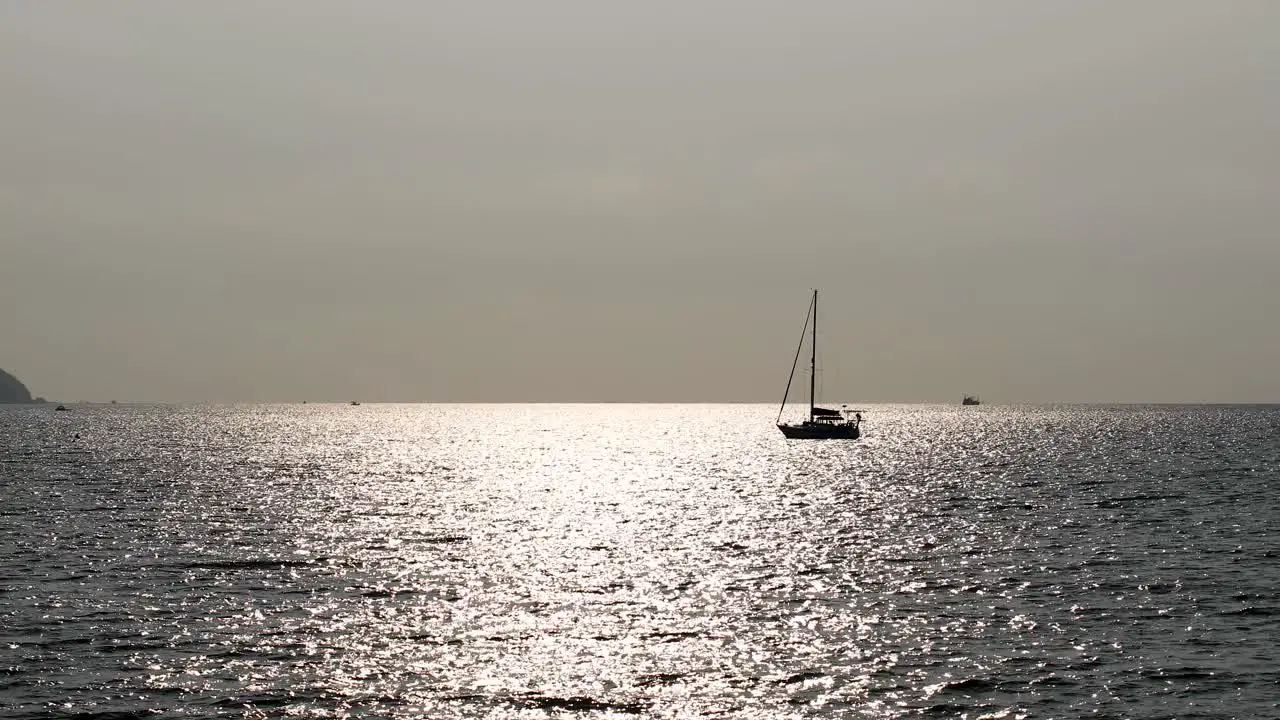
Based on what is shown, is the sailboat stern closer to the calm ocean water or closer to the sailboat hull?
the sailboat hull

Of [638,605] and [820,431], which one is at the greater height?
[820,431]

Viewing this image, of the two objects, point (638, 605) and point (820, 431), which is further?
point (820, 431)

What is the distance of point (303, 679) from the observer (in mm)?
34312

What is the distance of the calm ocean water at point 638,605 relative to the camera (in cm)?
3278

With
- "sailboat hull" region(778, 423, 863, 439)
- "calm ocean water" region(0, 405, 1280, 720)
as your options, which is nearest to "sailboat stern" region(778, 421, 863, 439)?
"sailboat hull" region(778, 423, 863, 439)

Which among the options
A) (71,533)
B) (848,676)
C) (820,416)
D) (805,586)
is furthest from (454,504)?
(820,416)

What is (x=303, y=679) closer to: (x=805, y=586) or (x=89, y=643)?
(x=89, y=643)

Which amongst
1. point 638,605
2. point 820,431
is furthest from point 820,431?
point 638,605

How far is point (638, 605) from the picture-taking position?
153ft

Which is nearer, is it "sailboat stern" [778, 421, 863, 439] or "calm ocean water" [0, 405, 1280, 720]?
"calm ocean water" [0, 405, 1280, 720]

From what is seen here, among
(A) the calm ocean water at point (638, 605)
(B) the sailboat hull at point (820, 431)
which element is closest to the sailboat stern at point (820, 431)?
(B) the sailboat hull at point (820, 431)

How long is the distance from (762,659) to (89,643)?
2309cm

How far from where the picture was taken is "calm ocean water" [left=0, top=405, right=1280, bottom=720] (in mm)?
32781

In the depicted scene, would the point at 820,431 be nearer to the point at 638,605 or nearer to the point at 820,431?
the point at 820,431
